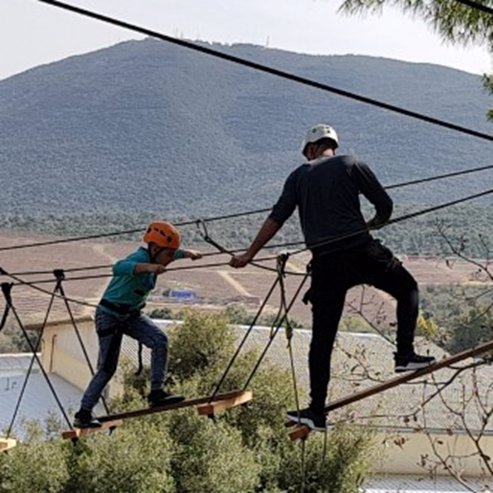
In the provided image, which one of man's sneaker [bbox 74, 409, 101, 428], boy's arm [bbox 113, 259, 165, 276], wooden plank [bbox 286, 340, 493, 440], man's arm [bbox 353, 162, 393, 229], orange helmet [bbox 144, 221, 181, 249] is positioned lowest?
man's sneaker [bbox 74, 409, 101, 428]

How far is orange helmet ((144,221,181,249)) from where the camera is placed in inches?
165

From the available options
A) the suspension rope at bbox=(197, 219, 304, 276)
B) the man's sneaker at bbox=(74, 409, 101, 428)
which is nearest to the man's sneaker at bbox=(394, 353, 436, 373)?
the suspension rope at bbox=(197, 219, 304, 276)

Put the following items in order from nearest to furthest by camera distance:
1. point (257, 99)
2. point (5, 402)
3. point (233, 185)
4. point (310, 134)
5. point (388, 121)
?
point (310, 134) → point (5, 402) → point (233, 185) → point (388, 121) → point (257, 99)

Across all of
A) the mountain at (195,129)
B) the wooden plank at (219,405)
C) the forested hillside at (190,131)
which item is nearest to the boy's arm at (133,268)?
the wooden plank at (219,405)

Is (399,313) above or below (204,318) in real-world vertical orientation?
above

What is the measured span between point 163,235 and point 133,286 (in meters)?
0.27

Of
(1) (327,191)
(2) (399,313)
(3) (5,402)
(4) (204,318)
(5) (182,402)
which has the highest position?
(1) (327,191)

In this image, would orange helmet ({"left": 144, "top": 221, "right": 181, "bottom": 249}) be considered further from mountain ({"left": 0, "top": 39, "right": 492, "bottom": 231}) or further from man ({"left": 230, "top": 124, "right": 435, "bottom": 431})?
mountain ({"left": 0, "top": 39, "right": 492, "bottom": 231})

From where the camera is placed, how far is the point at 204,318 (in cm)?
1273

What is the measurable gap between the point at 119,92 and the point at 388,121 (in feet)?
66.9

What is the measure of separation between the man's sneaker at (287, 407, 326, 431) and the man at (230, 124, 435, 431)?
0.60 ft

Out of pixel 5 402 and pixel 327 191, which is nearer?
pixel 327 191

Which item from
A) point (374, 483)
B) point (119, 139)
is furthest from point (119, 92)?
point (374, 483)

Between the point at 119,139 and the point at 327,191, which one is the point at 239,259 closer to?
the point at 327,191
